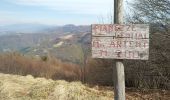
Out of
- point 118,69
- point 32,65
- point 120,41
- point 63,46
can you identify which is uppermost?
point 120,41

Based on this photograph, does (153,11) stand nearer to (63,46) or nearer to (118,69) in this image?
(118,69)

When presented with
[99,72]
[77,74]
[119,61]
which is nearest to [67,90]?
[119,61]

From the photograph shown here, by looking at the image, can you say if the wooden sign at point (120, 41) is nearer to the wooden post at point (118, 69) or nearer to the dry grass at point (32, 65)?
the wooden post at point (118, 69)

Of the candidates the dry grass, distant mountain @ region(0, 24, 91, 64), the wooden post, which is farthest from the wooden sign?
the dry grass

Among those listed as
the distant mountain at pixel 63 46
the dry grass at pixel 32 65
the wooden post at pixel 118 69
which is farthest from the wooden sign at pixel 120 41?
the dry grass at pixel 32 65

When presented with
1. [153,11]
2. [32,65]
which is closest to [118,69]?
[153,11]

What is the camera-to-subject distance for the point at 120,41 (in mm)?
6988

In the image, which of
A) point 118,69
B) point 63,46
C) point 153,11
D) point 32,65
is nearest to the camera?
point 118,69

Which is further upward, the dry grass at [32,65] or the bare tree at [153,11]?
the bare tree at [153,11]

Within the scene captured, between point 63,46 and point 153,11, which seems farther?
point 63,46

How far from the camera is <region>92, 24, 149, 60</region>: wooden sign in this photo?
22.7ft

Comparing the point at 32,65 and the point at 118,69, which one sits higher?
the point at 118,69

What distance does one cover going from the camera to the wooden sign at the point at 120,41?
692 centimetres

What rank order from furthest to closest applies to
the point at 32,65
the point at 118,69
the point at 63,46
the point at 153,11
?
the point at 63,46
the point at 32,65
the point at 153,11
the point at 118,69
